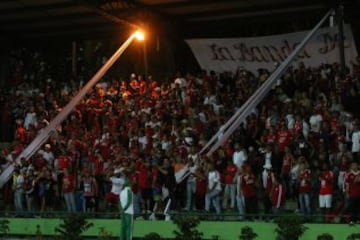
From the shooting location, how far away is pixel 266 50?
29.1 meters

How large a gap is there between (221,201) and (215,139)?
2.28 metres

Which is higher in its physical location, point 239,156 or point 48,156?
point 48,156

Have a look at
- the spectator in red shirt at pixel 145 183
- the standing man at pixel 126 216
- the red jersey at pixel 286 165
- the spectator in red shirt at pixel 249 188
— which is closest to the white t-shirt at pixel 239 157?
the spectator in red shirt at pixel 249 188

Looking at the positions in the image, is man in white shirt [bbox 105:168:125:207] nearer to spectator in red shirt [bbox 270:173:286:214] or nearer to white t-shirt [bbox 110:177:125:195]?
white t-shirt [bbox 110:177:125:195]

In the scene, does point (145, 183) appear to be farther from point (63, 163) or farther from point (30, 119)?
point (30, 119)

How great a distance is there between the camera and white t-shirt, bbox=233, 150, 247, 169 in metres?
21.5

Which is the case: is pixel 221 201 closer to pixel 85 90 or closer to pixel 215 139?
pixel 215 139

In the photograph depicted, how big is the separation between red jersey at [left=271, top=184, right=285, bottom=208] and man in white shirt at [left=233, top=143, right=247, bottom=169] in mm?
1620

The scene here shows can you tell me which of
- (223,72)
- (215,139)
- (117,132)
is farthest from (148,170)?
(223,72)

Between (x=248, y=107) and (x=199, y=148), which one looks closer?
(x=199, y=148)

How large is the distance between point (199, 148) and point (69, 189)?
411 cm

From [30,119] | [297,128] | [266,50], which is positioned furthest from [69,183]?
[266,50]

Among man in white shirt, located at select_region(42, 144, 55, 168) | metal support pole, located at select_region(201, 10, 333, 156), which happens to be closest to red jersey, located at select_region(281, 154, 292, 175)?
metal support pole, located at select_region(201, 10, 333, 156)

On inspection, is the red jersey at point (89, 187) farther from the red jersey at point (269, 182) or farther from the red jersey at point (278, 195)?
the red jersey at point (278, 195)
